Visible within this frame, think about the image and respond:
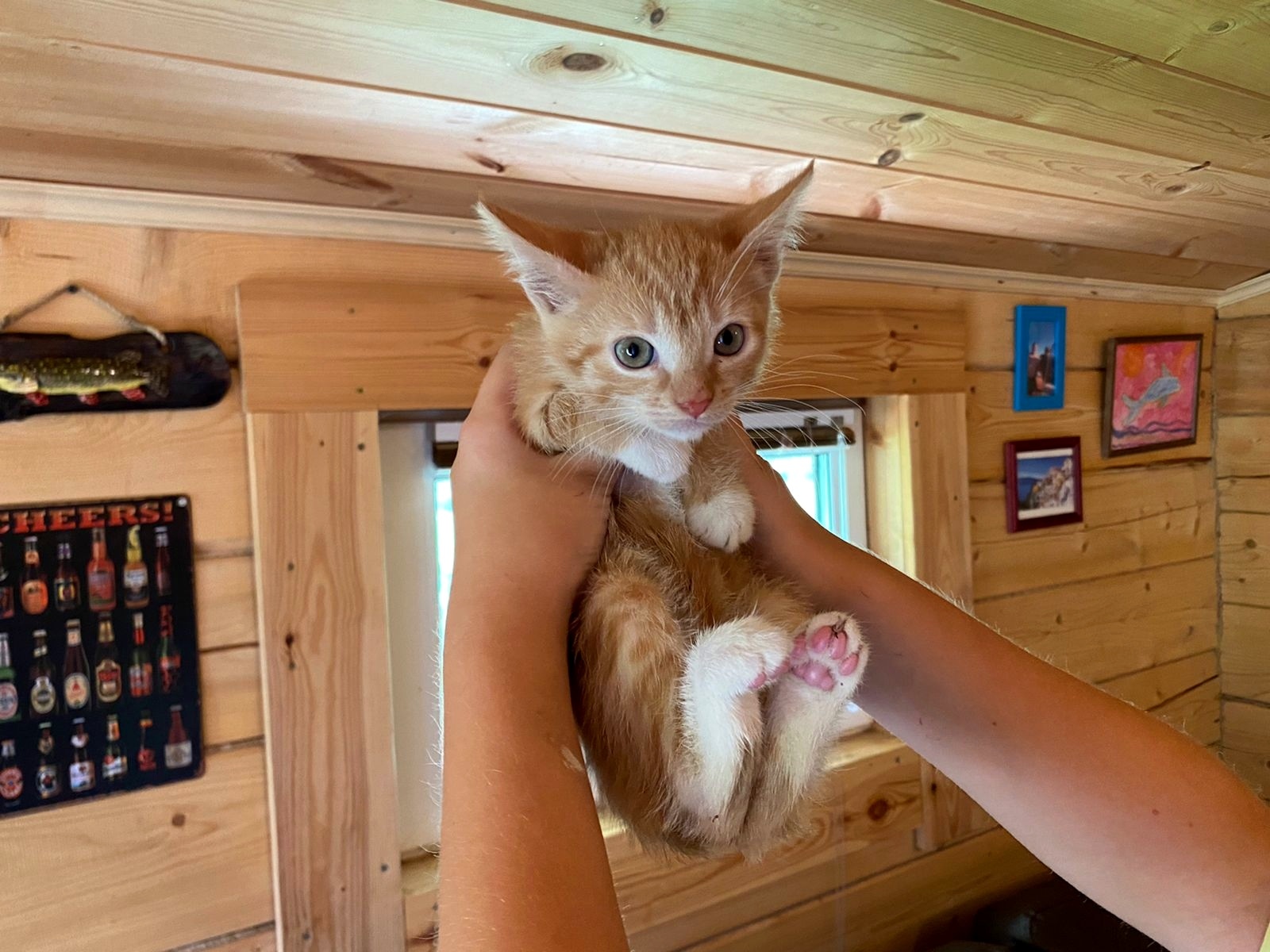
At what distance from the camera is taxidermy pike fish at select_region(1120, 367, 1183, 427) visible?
2.67 metres

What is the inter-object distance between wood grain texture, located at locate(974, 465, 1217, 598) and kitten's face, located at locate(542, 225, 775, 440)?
1.55 metres

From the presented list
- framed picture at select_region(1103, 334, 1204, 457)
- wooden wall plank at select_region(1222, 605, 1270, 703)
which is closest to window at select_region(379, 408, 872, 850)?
framed picture at select_region(1103, 334, 1204, 457)

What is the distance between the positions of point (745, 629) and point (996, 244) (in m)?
1.66

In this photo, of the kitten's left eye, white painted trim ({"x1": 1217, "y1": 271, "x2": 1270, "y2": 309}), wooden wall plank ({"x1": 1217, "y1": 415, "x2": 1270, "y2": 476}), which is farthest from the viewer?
wooden wall plank ({"x1": 1217, "y1": 415, "x2": 1270, "y2": 476})

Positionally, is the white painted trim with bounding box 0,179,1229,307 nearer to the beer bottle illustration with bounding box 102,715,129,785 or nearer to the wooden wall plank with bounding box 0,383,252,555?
the wooden wall plank with bounding box 0,383,252,555

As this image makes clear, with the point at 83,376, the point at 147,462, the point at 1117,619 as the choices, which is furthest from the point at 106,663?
the point at 1117,619

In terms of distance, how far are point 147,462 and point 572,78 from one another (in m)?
0.90

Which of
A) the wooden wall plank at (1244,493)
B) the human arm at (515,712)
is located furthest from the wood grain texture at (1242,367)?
the human arm at (515,712)

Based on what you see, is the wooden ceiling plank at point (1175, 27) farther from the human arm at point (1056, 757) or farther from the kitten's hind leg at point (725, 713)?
the kitten's hind leg at point (725, 713)

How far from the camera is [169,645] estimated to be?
4.40 ft

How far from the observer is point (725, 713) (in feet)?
2.72

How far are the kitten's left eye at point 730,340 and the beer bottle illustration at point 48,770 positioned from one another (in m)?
1.18

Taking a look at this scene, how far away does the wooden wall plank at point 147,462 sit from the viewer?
1.25 m

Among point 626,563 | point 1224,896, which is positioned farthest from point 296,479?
point 1224,896
